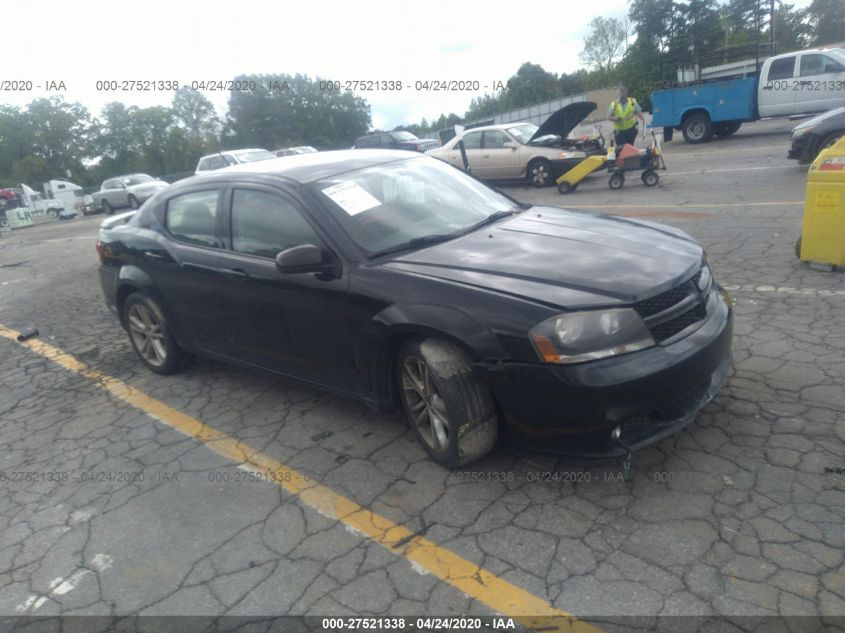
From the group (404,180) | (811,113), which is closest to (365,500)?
(404,180)

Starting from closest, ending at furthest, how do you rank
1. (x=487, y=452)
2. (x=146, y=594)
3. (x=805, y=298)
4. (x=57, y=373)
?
(x=146, y=594) < (x=487, y=452) < (x=805, y=298) < (x=57, y=373)

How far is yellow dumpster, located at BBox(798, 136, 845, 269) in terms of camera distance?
5.33m

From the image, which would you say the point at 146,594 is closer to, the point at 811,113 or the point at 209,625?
the point at 209,625

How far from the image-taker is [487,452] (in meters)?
3.11

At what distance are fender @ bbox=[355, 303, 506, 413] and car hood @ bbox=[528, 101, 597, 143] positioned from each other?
409 inches

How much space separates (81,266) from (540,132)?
9.39 meters

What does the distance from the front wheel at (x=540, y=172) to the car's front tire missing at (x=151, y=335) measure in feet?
32.6

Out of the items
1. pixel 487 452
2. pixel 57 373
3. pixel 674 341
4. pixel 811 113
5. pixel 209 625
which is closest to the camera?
pixel 209 625

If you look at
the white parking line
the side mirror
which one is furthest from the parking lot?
the side mirror

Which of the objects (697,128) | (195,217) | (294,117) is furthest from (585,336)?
(294,117)

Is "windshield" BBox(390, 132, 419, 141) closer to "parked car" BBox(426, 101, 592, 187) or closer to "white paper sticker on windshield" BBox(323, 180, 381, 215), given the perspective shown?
"parked car" BBox(426, 101, 592, 187)

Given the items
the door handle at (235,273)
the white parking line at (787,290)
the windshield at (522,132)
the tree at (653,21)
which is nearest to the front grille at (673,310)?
the door handle at (235,273)

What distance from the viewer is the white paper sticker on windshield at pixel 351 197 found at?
3.64 meters

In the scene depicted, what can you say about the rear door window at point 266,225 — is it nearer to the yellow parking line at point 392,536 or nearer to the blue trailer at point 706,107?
the yellow parking line at point 392,536
